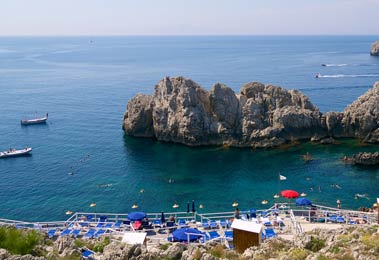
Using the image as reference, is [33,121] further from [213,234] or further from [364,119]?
[213,234]

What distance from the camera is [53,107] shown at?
111 meters

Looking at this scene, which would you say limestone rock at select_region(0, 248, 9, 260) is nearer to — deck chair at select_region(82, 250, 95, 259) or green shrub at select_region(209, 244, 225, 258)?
deck chair at select_region(82, 250, 95, 259)

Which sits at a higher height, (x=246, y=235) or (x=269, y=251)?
(x=269, y=251)

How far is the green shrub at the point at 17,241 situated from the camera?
21859 mm

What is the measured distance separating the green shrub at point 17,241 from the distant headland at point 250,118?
53.7 m

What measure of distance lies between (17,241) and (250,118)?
58374mm

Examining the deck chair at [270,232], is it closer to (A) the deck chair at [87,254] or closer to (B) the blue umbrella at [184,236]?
(B) the blue umbrella at [184,236]

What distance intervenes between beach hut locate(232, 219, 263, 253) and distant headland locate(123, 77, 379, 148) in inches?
1861

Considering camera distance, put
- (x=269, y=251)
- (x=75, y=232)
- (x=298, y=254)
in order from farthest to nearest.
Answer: (x=75, y=232), (x=269, y=251), (x=298, y=254)

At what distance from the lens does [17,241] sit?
22.1 meters

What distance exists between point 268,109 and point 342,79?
7801 centimetres

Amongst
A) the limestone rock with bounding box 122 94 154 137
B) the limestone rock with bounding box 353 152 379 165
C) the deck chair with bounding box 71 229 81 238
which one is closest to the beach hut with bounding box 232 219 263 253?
the deck chair with bounding box 71 229 81 238

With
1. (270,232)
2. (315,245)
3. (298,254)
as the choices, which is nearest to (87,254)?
(298,254)

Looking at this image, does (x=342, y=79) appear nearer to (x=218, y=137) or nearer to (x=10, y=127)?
(x=218, y=137)
